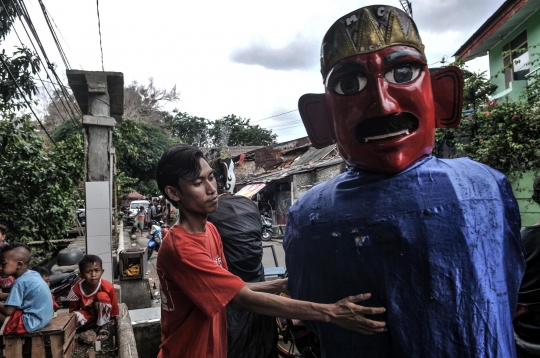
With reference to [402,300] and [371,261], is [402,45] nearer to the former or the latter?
[371,261]

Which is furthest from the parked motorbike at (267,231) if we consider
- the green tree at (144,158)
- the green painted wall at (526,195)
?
the green tree at (144,158)

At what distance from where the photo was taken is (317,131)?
1.82 metres

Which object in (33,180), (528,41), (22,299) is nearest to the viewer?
(22,299)

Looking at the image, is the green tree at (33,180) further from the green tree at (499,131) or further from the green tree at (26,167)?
the green tree at (499,131)

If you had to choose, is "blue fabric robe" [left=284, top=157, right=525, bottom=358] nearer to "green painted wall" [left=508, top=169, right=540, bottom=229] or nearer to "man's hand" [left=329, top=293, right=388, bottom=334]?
"man's hand" [left=329, top=293, right=388, bottom=334]

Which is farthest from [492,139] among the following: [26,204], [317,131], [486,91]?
[26,204]

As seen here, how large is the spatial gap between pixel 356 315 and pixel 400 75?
36.2 inches

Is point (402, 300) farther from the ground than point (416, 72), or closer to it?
closer to it

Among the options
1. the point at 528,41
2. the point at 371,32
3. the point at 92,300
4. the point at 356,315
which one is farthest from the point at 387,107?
the point at 528,41

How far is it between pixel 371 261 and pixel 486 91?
726 cm

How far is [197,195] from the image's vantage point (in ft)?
6.06

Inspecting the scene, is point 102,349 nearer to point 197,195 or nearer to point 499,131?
point 197,195

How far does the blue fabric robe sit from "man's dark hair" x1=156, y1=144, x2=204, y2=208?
2.36 feet

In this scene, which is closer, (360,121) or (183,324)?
(360,121)
